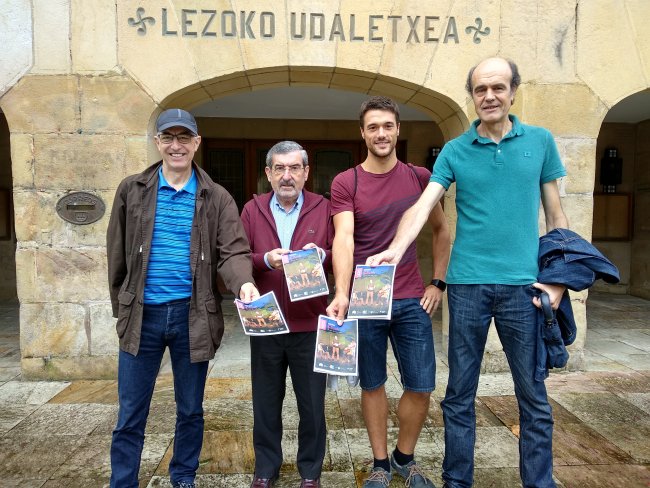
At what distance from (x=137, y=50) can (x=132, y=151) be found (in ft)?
2.96

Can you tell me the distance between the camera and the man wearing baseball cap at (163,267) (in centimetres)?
237

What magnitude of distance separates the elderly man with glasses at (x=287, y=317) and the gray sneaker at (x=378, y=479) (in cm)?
28

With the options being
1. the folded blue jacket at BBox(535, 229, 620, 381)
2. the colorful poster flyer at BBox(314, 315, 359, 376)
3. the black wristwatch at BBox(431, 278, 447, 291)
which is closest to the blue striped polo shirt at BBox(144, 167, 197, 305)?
the colorful poster flyer at BBox(314, 315, 359, 376)

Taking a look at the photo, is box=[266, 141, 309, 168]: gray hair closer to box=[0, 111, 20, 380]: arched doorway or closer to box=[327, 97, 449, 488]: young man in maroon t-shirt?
box=[327, 97, 449, 488]: young man in maroon t-shirt

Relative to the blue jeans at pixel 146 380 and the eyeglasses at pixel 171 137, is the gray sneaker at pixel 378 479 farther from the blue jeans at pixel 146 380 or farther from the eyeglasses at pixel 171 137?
the eyeglasses at pixel 171 137

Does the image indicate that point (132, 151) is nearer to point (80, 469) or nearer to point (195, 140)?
point (195, 140)

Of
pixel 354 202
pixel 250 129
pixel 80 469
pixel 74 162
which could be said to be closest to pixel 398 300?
pixel 354 202

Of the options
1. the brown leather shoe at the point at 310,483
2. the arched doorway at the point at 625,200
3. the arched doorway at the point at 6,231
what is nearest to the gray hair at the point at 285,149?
the brown leather shoe at the point at 310,483

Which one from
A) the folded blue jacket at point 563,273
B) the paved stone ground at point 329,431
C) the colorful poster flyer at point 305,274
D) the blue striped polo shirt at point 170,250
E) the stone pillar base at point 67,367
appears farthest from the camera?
the stone pillar base at point 67,367

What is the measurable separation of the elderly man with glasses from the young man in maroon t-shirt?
16 centimetres

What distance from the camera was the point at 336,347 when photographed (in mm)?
2311

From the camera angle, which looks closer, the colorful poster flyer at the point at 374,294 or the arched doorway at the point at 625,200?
the colorful poster flyer at the point at 374,294

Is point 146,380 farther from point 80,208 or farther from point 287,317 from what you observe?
point 80,208

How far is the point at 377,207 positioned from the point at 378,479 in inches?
58.8
